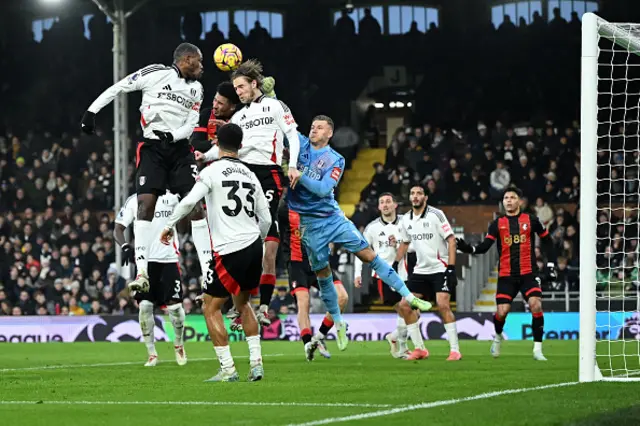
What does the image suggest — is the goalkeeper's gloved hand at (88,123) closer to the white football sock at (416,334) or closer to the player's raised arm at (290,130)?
the player's raised arm at (290,130)

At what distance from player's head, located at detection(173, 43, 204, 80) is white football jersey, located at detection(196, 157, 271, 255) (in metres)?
2.97

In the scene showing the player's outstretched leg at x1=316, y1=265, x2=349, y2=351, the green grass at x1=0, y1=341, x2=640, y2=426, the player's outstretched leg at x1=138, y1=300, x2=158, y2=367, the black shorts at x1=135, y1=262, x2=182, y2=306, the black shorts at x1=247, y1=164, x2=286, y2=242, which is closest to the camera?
the green grass at x1=0, y1=341, x2=640, y2=426

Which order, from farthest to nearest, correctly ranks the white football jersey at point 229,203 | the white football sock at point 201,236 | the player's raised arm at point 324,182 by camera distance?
the white football sock at point 201,236 < the player's raised arm at point 324,182 < the white football jersey at point 229,203

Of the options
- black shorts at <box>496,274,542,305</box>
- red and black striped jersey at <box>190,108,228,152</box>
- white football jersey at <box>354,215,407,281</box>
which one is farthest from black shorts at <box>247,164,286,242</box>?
white football jersey at <box>354,215,407,281</box>

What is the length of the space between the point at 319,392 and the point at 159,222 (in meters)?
6.98

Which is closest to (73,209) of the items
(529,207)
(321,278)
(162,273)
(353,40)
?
(353,40)

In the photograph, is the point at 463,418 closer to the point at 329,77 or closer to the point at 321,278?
the point at 321,278

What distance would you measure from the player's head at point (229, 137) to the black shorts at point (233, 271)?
816 millimetres

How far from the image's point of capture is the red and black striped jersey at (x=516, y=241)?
15.8 meters

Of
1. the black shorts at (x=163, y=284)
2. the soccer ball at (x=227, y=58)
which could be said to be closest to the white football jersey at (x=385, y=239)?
the black shorts at (x=163, y=284)

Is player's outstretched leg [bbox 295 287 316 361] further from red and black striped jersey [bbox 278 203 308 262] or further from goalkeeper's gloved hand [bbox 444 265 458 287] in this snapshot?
goalkeeper's gloved hand [bbox 444 265 458 287]

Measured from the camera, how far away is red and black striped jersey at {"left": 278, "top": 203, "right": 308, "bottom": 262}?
45.2ft

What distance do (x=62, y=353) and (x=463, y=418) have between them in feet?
39.5

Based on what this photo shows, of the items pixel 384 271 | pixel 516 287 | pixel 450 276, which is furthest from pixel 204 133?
pixel 516 287
